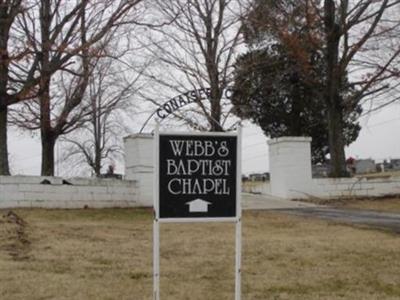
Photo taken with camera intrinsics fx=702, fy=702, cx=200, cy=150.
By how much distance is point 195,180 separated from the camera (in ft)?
20.3

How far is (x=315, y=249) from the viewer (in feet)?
32.9

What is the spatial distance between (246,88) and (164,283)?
24.7m

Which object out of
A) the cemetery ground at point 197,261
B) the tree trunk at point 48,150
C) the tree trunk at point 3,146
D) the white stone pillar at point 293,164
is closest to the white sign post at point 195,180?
the cemetery ground at point 197,261

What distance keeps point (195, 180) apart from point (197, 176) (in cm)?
4

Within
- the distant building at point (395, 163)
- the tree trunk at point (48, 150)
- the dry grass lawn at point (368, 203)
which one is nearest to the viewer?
the dry grass lawn at point (368, 203)

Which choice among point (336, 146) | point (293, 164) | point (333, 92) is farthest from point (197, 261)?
point (333, 92)

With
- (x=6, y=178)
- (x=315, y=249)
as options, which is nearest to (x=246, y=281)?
(x=315, y=249)

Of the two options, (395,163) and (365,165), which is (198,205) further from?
(395,163)

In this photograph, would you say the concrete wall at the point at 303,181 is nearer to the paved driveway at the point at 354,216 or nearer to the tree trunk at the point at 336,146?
the tree trunk at the point at 336,146

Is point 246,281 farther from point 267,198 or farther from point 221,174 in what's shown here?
point 267,198

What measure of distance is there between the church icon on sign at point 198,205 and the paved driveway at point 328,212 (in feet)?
22.6

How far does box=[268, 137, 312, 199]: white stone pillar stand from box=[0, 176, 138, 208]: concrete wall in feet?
15.9

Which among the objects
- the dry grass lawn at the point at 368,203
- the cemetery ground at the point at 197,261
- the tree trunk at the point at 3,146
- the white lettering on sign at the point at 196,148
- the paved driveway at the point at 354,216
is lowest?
the cemetery ground at the point at 197,261

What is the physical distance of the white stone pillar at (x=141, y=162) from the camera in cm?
1850
